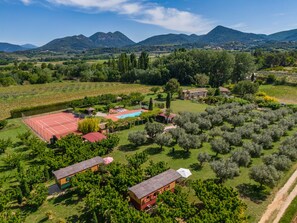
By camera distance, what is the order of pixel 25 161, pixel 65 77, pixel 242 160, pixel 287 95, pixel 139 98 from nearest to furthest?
1. pixel 242 160
2. pixel 25 161
3. pixel 139 98
4. pixel 287 95
5. pixel 65 77

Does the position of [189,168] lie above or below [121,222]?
below

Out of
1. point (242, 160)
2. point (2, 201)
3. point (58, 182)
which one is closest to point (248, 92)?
point (242, 160)

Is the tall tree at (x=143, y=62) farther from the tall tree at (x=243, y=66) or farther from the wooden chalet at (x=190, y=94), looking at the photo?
the wooden chalet at (x=190, y=94)

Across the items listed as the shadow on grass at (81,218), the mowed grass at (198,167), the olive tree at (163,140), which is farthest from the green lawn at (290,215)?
the shadow on grass at (81,218)

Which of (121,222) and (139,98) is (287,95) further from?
(121,222)

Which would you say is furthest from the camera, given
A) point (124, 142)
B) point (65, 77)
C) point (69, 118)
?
point (65, 77)

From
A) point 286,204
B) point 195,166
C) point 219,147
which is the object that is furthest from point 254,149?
point 286,204

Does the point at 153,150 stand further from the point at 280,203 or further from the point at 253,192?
the point at 280,203
